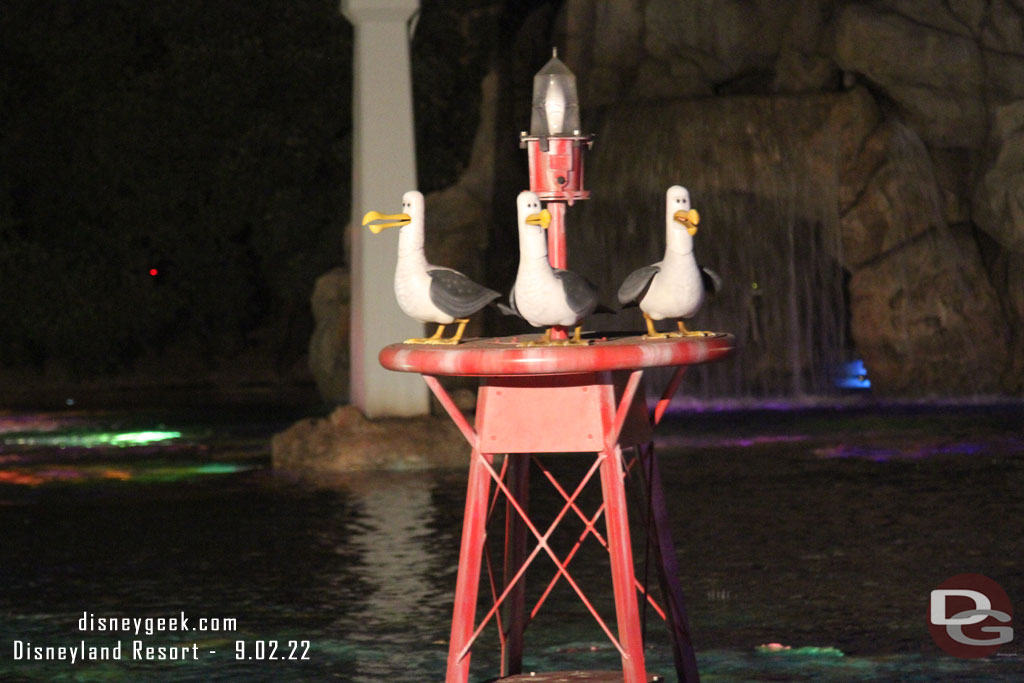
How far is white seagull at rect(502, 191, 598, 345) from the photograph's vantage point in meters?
5.65

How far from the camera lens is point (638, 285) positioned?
6.01m

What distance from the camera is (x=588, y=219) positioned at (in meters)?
19.3

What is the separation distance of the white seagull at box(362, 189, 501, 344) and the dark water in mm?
1699

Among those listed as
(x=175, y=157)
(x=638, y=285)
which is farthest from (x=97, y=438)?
(x=638, y=285)

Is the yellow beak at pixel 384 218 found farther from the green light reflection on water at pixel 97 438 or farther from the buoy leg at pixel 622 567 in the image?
the green light reflection on water at pixel 97 438

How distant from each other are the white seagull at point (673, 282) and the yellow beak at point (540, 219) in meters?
0.49

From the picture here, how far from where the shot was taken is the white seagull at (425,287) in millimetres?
6012

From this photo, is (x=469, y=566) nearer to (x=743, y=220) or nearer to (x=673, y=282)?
(x=673, y=282)

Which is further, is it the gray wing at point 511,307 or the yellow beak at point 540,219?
the gray wing at point 511,307

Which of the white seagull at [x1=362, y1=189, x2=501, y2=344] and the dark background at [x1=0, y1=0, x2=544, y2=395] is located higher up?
the dark background at [x1=0, y1=0, x2=544, y2=395]

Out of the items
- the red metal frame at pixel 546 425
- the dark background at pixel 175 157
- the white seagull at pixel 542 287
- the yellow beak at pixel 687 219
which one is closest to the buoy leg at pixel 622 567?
the red metal frame at pixel 546 425

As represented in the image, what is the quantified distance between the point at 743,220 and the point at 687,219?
42.7 ft

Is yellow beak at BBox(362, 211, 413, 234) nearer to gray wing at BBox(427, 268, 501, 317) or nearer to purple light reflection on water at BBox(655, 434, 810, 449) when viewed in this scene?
gray wing at BBox(427, 268, 501, 317)
